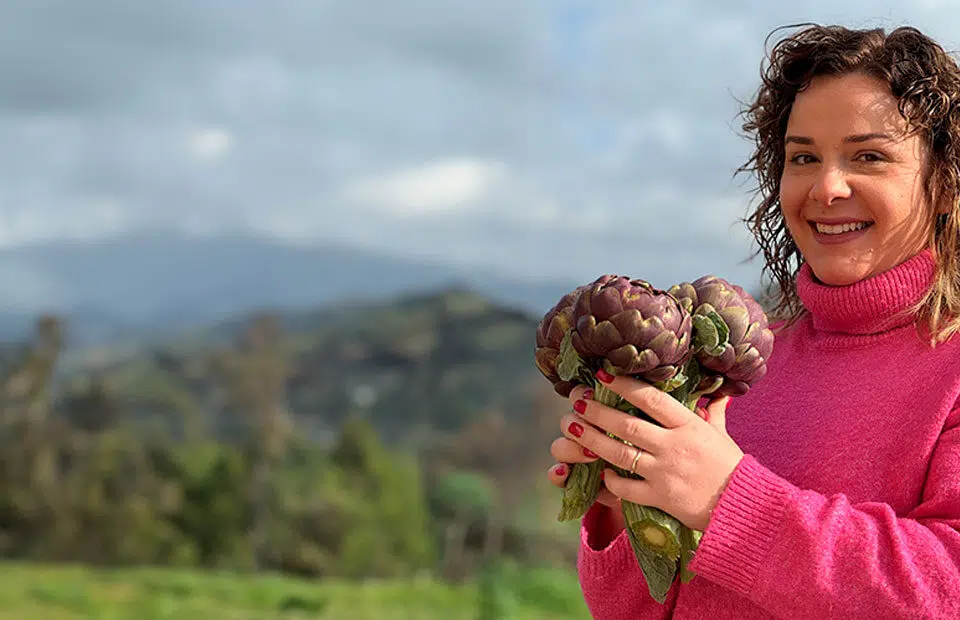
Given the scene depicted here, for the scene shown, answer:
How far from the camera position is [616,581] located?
1.54 metres

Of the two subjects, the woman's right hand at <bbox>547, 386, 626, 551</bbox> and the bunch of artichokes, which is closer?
the bunch of artichokes

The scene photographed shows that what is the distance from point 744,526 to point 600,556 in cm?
30

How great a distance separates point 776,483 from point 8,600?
8.18 meters

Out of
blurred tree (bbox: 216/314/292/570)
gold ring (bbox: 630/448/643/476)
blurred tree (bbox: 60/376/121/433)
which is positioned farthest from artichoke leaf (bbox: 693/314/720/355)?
blurred tree (bbox: 60/376/121/433)

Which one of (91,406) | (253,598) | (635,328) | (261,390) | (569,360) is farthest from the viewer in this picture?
(261,390)

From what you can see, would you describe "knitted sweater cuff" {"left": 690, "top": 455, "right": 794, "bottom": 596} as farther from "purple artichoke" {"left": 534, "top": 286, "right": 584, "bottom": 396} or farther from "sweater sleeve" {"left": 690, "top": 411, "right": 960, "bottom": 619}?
"purple artichoke" {"left": 534, "top": 286, "right": 584, "bottom": 396}

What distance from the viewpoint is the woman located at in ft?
4.14

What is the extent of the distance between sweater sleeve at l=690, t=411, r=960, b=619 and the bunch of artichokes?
69mm

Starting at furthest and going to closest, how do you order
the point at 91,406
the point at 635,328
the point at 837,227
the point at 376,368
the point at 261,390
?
the point at 376,368
the point at 261,390
the point at 91,406
the point at 837,227
the point at 635,328

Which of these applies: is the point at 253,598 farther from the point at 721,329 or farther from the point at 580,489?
the point at 721,329

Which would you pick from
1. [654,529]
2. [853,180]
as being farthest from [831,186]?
[654,529]

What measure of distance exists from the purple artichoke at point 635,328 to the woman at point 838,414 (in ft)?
0.12

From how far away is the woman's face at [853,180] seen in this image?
1.42 m

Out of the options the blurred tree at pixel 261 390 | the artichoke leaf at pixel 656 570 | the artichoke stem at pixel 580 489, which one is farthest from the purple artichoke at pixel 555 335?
the blurred tree at pixel 261 390
